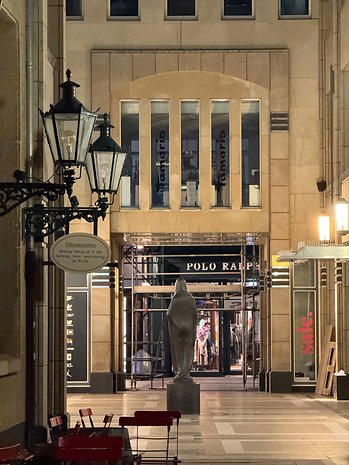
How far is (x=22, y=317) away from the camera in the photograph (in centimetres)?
1246

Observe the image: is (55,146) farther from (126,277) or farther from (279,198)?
(126,277)

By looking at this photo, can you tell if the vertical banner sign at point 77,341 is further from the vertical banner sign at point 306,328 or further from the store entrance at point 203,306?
the vertical banner sign at point 306,328

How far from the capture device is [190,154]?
28578mm

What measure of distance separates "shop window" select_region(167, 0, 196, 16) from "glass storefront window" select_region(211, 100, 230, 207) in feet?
8.01

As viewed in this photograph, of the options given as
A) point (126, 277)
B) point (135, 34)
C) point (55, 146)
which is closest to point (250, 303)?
point (126, 277)

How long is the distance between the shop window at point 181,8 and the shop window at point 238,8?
84cm

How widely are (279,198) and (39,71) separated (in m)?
15.5

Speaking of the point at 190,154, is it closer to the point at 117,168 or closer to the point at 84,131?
the point at 117,168

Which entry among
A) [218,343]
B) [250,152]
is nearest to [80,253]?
[250,152]

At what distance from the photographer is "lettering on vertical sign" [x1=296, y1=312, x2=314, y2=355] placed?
28234mm

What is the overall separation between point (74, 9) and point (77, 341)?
8429mm

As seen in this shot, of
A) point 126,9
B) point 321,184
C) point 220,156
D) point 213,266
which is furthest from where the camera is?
point 213,266

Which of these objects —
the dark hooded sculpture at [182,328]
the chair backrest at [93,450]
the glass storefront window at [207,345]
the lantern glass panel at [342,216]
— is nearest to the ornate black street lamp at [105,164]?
the chair backrest at [93,450]

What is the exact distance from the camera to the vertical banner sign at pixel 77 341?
28.2 metres
